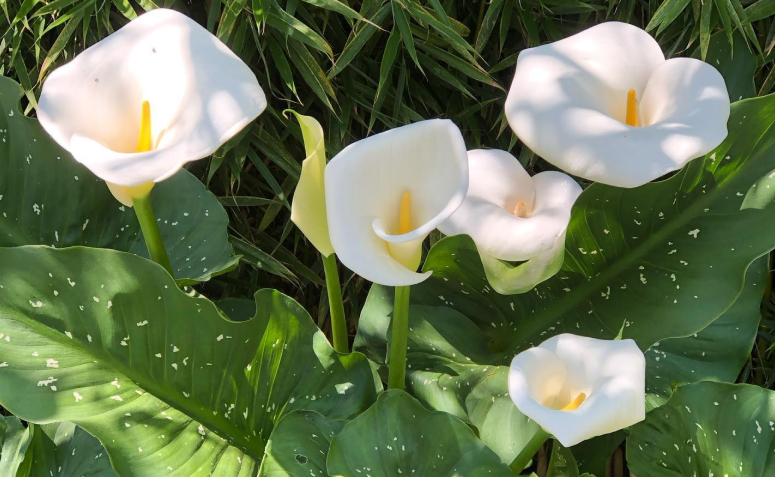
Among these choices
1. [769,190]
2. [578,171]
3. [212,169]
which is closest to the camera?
[578,171]

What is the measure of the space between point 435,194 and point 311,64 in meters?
0.34

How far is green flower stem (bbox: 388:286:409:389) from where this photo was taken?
2.35ft

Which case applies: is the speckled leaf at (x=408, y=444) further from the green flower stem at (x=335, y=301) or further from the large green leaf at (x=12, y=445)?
the large green leaf at (x=12, y=445)

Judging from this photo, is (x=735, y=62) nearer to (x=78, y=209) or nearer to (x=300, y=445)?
(x=300, y=445)

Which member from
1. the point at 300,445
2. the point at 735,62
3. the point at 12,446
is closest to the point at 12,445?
the point at 12,446

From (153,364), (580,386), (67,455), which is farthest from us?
(67,455)

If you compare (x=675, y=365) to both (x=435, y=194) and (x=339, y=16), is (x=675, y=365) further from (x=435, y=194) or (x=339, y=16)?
(x=339, y=16)

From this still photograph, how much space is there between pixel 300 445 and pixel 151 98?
1.21ft

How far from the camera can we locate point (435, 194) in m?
0.60

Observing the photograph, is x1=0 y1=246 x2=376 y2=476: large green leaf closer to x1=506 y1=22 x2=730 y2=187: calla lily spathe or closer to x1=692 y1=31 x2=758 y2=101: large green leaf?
x1=506 y1=22 x2=730 y2=187: calla lily spathe

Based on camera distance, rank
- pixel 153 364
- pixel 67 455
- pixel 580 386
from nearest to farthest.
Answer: pixel 580 386
pixel 153 364
pixel 67 455

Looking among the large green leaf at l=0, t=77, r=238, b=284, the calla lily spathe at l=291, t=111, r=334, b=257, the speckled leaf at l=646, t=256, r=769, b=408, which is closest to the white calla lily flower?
the calla lily spathe at l=291, t=111, r=334, b=257

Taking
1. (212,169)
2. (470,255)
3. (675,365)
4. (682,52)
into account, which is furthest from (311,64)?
(675,365)

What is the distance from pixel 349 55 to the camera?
84 cm
